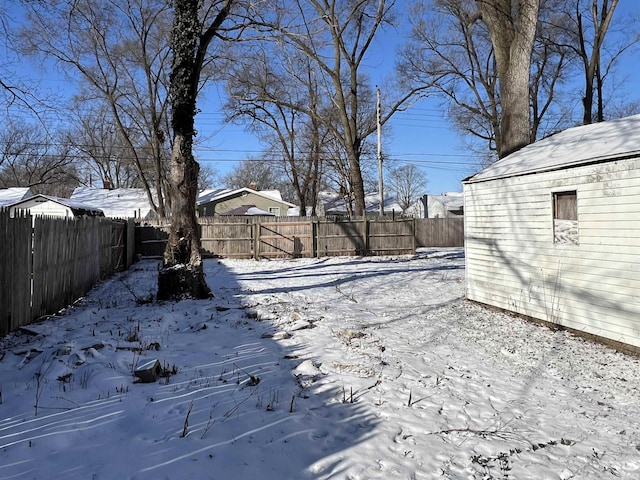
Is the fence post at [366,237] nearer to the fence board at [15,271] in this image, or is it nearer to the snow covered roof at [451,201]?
the fence board at [15,271]

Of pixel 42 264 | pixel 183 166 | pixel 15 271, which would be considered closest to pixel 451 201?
pixel 183 166

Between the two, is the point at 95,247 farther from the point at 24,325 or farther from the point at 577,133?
the point at 577,133

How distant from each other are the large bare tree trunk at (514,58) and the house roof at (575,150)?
144cm

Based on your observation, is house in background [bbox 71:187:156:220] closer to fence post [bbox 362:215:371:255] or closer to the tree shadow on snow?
fence post [bbox 362:215:371:255]

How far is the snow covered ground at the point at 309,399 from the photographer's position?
9.03 feet

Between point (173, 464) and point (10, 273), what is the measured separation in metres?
3.91

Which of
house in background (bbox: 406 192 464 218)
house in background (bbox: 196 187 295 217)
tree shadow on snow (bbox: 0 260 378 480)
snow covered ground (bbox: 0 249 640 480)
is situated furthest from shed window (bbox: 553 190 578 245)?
house in background (bbox: 406 192 464 218)

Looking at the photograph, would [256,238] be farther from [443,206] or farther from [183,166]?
[443,206]

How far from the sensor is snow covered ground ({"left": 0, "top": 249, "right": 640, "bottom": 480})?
275cm

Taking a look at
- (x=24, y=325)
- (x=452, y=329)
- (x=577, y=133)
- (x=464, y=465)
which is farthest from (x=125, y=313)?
(x=577, y=133)

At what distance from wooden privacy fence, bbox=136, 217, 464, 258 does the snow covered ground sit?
37.9 feet

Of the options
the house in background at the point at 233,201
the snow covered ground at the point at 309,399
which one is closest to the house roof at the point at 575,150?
the snow covered ground at the point at 309,399

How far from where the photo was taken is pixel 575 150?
21.8 feet

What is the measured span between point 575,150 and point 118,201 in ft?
112
